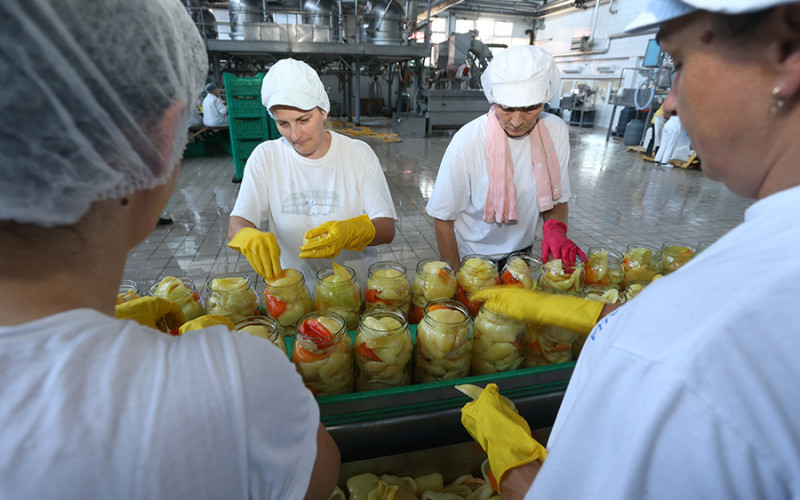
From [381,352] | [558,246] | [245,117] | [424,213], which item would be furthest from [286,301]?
[245,117]

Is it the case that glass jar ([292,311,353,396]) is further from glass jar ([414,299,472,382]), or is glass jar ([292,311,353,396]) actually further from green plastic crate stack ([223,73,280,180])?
green plastic crate stack ([223,73,280,180])

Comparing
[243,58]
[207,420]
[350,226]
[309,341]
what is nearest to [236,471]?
[207,420]

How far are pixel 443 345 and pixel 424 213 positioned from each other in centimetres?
452

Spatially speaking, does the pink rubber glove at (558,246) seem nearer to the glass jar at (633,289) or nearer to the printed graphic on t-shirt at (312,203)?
the glass jar at (633,289)

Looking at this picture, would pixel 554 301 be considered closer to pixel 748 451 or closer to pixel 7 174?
pixel 748 451

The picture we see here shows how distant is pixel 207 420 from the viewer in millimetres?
460

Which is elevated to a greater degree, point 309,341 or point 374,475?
point 309,341

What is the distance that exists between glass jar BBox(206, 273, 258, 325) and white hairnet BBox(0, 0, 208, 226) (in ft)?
2.30

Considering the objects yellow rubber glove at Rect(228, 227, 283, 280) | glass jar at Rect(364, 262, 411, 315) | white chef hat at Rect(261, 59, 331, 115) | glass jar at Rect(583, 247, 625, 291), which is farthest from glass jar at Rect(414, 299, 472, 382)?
white chef hat at Rect(261, 59, 331, 115)

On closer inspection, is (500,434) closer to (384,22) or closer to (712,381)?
(712,381)

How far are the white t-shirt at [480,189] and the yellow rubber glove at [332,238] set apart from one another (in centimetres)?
48

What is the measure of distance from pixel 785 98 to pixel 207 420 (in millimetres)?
817

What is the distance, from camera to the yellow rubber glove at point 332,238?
162 cm

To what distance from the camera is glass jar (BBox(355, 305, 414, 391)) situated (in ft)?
3.34
